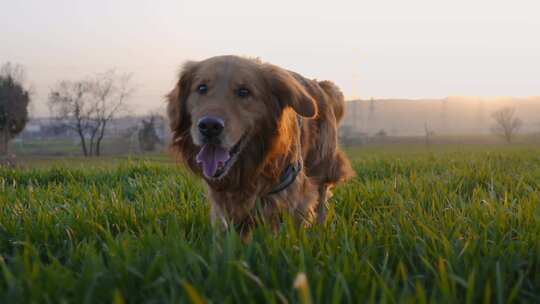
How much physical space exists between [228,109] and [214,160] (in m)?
0.35

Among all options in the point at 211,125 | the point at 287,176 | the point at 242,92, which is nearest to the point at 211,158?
the point at 211,125

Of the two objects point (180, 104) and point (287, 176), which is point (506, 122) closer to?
point (287, 176)

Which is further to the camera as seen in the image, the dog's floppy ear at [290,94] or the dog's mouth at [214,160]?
the dog's floppy ear at [290,94]

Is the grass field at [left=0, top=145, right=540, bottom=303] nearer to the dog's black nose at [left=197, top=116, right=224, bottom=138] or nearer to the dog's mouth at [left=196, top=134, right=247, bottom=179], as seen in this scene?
the dog's mouth at [left=196, top=134, right=247, bottom=179]

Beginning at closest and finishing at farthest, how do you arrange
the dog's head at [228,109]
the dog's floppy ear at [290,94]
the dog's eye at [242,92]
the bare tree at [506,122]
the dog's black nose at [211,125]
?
1. the dog's black nose at [211,125]
2. the dog's head at [228,109]
3. the dog's eye at [242,92]
4. the dog's floppy ear at [290,94]
5. the bare tree at [506,122]

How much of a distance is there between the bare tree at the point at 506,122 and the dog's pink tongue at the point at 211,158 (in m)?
82.7

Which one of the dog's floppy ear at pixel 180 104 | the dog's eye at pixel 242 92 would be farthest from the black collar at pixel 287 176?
the dog's floppy ear at pixel 180 104

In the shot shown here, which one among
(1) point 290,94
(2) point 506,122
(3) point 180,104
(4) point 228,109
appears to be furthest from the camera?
(2) point 506,122

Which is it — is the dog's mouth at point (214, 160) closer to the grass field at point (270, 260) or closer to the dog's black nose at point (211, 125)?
the dog's black nose at point (211, 125)

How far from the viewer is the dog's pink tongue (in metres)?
3.17

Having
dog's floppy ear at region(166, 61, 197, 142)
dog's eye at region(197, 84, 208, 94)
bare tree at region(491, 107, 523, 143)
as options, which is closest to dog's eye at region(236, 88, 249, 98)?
dog's eye at region(197, 84, 208, 94)

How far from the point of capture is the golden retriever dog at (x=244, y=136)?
317cm

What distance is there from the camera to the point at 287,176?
11.7ft

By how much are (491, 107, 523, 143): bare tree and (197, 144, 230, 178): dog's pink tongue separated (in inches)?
3255
